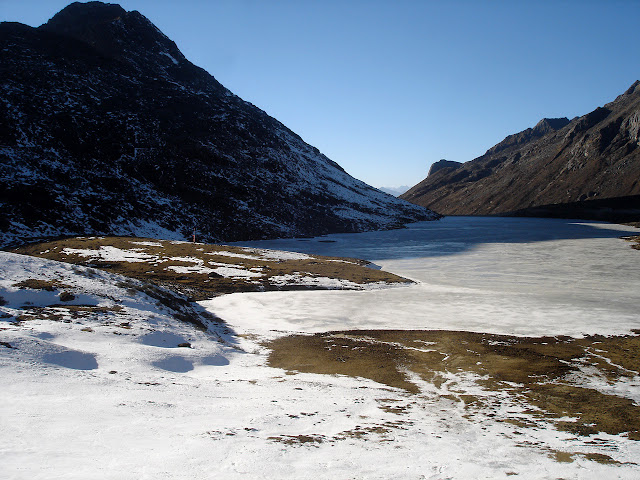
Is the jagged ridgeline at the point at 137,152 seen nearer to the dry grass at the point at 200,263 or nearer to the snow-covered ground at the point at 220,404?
the dry grass at the point at 200,263

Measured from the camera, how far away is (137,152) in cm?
8344

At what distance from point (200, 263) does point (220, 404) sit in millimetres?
28608

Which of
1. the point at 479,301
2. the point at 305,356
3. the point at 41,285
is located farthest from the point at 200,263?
the point at 305,356

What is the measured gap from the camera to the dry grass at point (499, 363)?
37.7 ft

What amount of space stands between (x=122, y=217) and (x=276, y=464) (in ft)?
214

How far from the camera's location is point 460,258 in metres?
49.1

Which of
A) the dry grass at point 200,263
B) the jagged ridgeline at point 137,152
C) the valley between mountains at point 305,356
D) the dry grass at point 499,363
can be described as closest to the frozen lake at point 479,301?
the valley between mountains at point 305,356

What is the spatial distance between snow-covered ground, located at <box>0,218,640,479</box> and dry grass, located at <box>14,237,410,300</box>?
7.25 meters

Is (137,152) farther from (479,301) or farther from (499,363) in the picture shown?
(499,363)

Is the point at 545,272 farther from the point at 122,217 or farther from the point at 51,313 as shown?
the point at 122,217

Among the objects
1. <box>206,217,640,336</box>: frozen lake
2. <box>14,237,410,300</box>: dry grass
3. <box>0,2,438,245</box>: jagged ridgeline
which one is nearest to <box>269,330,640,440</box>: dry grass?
<box>206,217,640,336</box>: frozen lake

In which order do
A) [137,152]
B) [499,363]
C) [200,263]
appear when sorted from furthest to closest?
1. [137,152]
2. [200,263]
3. [499,363]

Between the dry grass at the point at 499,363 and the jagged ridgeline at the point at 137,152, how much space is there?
154 feet

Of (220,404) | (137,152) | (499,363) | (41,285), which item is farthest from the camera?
(137,152)
